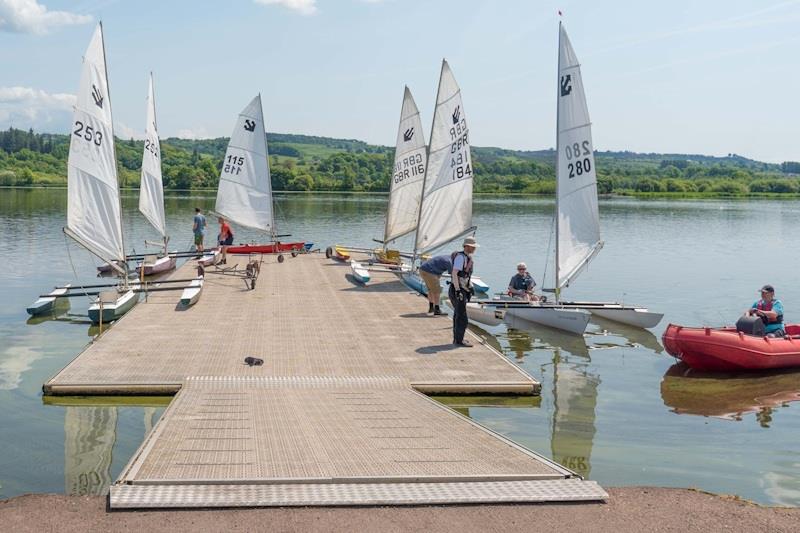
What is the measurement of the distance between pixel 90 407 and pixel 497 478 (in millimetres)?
6057

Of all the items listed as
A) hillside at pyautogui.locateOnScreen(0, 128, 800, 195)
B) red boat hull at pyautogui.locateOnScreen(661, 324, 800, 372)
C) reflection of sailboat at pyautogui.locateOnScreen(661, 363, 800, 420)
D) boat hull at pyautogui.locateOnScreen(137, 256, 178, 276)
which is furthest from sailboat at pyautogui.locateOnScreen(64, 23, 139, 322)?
hillside at pyautogui.locateOnScreen(0, 128, 800, 195)

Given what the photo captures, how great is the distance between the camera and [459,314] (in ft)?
44.9

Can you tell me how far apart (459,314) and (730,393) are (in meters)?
4.49

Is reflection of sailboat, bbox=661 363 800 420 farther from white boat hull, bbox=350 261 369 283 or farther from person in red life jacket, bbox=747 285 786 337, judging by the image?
white boat hull, bbox=350 261 369 283

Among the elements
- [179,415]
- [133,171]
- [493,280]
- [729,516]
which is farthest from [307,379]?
[133,171]

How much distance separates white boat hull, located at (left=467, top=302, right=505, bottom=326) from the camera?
17500mm

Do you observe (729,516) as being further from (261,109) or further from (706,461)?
(261,109)

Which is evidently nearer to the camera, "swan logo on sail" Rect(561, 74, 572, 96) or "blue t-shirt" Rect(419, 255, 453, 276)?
"blue t-shirt" Rect(419, 255, 453, 276)

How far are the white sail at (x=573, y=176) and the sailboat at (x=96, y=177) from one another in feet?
31.4

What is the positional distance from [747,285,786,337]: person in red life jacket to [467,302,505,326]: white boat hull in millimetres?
4905

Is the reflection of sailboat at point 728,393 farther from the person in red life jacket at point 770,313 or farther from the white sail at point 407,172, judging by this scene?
the white sail at point 407,172

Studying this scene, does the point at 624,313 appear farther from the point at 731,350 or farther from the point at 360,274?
the point at 360,274

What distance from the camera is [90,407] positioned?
10891mm

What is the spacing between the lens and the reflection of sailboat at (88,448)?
8406mm
